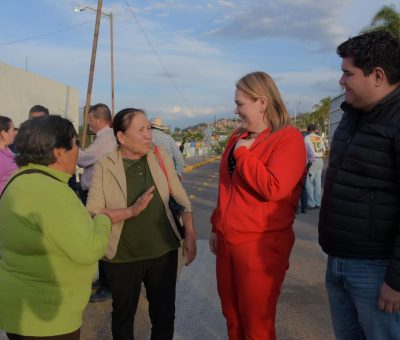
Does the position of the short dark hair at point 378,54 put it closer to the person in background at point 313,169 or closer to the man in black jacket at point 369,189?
the man in black jacket at point 369,189

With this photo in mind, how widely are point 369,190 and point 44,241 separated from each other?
4.85 ft

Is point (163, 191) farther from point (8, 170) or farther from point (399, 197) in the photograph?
point (8, 170)

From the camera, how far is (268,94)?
278 cm

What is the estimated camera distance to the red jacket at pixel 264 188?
2.60 meters

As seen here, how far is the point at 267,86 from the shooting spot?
9.12 feet

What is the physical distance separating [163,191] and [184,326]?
5.18ft

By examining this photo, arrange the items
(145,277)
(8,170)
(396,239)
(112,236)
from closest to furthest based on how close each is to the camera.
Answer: (396,239)
(112,236)
(145,277)
(8,170)

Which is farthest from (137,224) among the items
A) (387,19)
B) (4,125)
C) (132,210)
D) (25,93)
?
(387,19)

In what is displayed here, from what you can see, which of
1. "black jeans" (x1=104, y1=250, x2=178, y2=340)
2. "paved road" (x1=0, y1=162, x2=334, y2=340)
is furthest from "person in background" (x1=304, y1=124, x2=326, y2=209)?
"black jeans" (x1=104, y1=250, x2=178, y2=340)

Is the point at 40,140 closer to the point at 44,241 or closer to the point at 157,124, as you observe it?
the point at 44,241

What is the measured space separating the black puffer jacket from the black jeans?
134 centimetres

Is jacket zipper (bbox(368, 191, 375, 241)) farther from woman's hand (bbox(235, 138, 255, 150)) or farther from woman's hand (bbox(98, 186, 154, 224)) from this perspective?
woman's hand (bbox(98, 186, 154, 224))

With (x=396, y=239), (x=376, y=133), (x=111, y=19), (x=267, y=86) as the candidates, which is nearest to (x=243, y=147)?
(x=267, y=86)

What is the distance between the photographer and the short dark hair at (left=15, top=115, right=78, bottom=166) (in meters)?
2.30
